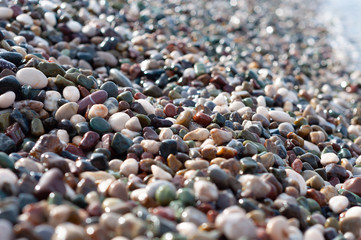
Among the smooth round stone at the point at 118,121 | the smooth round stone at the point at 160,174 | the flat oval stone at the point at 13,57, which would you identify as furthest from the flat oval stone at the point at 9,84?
the smooth round stone at the point at 160,174

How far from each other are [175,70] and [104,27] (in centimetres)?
88

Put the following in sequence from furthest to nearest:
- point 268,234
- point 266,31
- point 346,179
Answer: point 266,31, point 346,179, point 268,234

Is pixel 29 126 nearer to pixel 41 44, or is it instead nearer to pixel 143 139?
pixel 143 139

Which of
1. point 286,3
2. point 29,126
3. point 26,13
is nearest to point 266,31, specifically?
point 286,3

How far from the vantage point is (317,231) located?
1.69 meters

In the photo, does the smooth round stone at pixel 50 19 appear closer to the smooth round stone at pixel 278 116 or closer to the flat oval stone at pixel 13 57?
the flat oval stone at pixel 13 57

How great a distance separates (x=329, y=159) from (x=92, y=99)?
58.7 inches

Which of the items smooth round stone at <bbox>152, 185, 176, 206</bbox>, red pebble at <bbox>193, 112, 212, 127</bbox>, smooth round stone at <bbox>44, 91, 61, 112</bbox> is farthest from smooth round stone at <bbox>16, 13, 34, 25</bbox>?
smooth round stone at <bbox>152, 185, 176, 206</bbox>

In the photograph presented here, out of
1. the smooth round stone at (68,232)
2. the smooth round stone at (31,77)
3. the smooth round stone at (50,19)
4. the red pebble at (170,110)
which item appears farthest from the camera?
the smooth round stone at (50,19)

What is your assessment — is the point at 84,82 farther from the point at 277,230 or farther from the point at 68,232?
the point at 277,230

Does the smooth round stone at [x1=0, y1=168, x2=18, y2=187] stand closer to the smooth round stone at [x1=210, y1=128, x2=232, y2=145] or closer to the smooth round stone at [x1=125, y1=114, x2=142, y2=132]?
the smooth round stone at [x1=125, y1=114, x2=142, y2=132]

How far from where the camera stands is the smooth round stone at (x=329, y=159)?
8.46 ft

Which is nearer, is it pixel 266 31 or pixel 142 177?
pixel 142 177

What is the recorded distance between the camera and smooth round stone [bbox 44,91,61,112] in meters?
2.37
